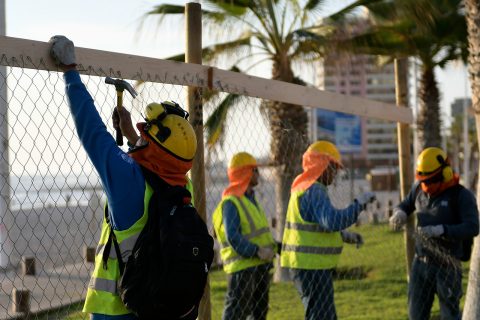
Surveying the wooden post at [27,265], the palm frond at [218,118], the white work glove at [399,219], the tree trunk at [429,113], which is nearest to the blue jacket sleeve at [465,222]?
the white work glove at [399,219]

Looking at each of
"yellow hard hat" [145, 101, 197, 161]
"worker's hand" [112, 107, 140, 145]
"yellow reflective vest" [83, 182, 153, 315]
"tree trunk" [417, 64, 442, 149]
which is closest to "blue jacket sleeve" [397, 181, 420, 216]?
"worker's hand" [112, 107, 140, 145]

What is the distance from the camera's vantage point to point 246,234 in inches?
272

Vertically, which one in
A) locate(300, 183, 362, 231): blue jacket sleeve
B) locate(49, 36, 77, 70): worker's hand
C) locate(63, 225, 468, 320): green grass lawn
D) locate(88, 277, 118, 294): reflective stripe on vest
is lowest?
locate(63, 225, 468, 320): green grass lawn

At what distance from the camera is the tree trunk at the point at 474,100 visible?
299 inches

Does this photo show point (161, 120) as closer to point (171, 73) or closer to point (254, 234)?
point (171, 73)

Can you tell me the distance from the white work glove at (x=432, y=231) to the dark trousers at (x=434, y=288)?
0.24 m

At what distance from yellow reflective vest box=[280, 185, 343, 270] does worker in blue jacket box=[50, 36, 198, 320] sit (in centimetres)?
274

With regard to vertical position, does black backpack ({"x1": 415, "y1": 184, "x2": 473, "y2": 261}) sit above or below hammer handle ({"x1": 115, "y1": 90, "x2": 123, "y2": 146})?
below

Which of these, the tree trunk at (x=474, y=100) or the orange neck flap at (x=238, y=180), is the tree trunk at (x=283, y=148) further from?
the orange neck flap at (x=238, y=180)

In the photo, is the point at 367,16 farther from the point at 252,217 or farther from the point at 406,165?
the point at 252,217

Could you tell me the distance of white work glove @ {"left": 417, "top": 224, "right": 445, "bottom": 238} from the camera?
664cm

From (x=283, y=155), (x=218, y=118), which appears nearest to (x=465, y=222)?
(x=283, y=155)

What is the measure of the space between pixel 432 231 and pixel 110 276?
3.84 metres

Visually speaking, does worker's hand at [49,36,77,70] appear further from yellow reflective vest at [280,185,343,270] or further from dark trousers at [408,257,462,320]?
dark trousers at [408,257,462,320]
